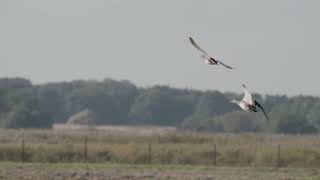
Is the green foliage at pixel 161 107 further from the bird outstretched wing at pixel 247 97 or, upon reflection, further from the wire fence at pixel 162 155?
the bird outstretched wing at pixel 247 97

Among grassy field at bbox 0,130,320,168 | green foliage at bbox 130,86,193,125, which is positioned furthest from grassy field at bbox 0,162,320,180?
green foliage at bbox 130,86,193,125

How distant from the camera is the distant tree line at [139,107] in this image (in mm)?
109856

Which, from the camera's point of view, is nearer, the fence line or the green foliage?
the fence line

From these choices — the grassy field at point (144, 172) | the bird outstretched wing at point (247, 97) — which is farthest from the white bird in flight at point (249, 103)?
the grassy field at point (144, 172)

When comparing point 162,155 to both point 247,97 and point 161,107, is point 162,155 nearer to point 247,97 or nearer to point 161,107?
point 247,97

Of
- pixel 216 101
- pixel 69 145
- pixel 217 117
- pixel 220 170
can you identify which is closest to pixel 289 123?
pixel 217 117

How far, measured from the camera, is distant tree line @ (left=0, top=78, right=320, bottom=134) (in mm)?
109856

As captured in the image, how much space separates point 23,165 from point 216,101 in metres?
107

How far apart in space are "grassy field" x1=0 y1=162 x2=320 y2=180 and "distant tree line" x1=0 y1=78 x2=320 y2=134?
64143 millimetres

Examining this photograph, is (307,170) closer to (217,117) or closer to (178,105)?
(217,117)

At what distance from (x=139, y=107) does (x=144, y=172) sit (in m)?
109

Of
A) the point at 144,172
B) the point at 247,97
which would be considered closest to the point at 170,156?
the point at 144,172

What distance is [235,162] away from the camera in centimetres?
4381

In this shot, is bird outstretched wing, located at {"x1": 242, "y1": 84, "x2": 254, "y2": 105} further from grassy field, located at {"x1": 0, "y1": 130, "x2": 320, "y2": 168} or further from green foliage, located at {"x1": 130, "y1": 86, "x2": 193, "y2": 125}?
green foliage, located at {"x1": 130, "y1": 86, "x2": 193, "y2": 125}
